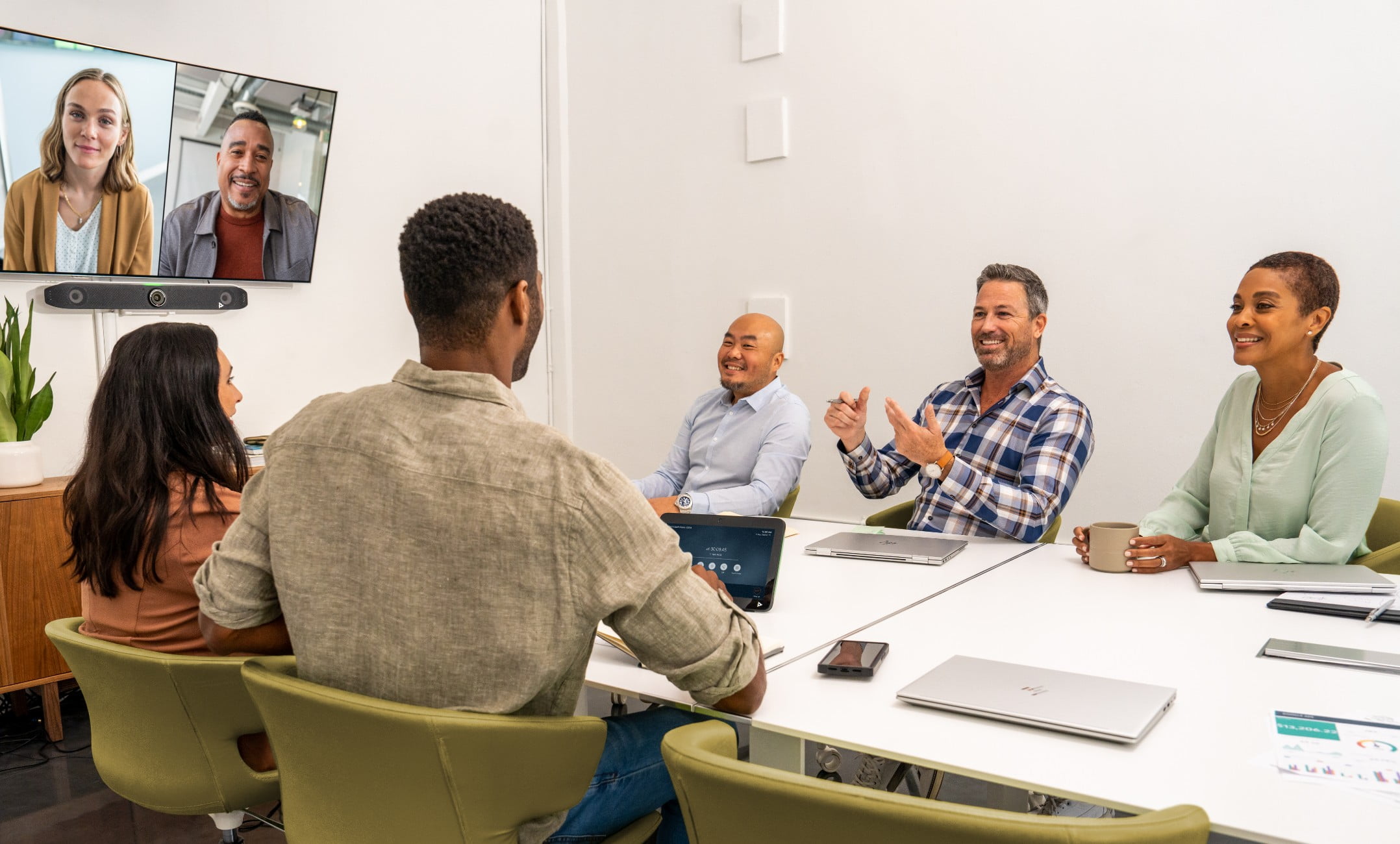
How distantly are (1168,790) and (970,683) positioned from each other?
0.37m

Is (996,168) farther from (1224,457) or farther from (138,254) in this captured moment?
(138,254)

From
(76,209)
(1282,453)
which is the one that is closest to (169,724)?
(1282,453)

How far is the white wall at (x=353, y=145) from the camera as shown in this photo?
3961 mm

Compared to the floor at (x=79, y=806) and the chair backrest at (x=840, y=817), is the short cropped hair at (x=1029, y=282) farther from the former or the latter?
the chair backrest at (x=840, y=817)

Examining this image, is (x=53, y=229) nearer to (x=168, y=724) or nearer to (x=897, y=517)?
(x=168, y=724)

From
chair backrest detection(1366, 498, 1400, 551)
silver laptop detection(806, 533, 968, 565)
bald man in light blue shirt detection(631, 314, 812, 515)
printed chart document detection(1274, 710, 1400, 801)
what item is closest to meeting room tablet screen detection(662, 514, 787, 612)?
silver laptop detection(806, 533, 968, 565)

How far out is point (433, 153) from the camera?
5.22m

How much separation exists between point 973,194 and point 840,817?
3800 millimetres

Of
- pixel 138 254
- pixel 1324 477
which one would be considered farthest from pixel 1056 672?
pixel 138 254

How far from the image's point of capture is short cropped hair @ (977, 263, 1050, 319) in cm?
313

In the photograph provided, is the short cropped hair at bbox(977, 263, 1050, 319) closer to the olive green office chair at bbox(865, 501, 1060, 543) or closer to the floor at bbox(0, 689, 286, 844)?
the olive green office chair at bbox(865, 501, 1060, 543)

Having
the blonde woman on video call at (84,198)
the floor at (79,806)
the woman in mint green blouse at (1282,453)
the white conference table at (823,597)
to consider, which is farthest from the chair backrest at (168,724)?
the blonde woman on video call at (84,198)

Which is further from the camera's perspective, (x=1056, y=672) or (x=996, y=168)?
(x=996, y=168)

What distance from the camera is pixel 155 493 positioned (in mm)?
1992
